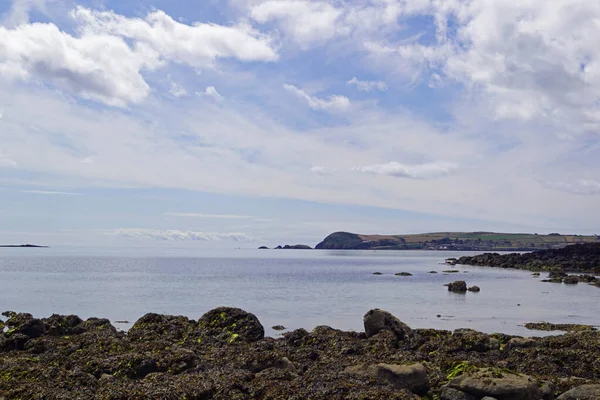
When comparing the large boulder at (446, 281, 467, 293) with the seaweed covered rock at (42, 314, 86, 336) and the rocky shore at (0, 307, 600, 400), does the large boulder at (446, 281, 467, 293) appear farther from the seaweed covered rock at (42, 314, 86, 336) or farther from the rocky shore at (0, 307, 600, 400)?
the seaweed covered rock at (42, 314, 86, 336)

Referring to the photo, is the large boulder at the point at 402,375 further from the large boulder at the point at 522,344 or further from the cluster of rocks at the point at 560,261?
the cluster of rocks at the point at 560,261

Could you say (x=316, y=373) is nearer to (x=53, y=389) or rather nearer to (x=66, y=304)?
(x=53, y=389)

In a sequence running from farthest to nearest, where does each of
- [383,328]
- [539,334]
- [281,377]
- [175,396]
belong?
[539,334], [383,328], [281,377], [175,396]

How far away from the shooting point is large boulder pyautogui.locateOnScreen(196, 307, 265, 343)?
→ 25.1 m

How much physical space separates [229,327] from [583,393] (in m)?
16.9

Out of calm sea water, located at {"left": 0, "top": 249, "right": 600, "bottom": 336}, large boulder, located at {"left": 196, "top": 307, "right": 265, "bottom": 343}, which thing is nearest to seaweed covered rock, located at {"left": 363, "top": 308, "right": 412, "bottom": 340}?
large boulder, located at {"left": 196, "top": 307, "right": 265, "bottom": 343}

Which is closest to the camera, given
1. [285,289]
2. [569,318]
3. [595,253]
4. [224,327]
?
[224,327]

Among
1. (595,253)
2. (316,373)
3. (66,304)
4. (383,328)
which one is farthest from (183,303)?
(595,253)

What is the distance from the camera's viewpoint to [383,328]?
24.2 meters

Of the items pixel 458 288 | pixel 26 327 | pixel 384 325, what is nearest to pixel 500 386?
pixel 384 325

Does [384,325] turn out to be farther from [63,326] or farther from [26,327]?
[26,327]

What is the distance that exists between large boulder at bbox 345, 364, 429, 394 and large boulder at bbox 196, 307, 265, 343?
444 inches

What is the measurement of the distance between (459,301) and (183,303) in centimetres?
A: 2449

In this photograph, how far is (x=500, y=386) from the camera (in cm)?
1307
